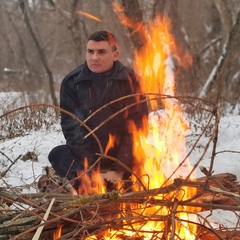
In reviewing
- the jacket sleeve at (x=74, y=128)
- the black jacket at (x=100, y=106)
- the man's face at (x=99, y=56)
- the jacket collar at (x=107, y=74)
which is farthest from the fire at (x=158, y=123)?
the man's face at (x=99, y=56)

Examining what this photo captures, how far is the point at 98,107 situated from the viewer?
3805 millimetres

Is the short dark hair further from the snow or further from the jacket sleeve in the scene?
the snow

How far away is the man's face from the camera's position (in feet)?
12.3

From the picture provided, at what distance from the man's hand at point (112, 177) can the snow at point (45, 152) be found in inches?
44.5

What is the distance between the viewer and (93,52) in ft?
12.3

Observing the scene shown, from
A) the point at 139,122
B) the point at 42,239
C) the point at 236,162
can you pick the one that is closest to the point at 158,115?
the point at 236,162

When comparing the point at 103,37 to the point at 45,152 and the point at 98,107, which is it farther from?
the point at 45,152

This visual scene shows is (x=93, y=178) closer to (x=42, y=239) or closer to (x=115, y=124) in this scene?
(x=115, y=124)

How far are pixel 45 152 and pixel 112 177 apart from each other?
222 centimetres

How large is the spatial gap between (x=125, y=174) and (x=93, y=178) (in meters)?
0.35

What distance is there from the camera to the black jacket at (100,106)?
3.78 meters

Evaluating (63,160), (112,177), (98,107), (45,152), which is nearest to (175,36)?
(45,152)

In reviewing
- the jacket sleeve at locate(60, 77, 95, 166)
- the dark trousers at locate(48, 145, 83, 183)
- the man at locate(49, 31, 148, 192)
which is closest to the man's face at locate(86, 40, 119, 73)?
the man at locate(49, 31, 148, 192)

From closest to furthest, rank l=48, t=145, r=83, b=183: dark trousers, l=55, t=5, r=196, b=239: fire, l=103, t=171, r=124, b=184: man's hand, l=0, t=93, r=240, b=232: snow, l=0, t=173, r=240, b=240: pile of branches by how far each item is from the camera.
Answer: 1. l=0, t=173, r=240, b=240: pile of branches
2. l=103, t=171, r=124, b=184: man's hand
3. l=55, t=5, r=196, b=239: fire
4. l=48, t=145, r=83, b=183: dark trousers
5. l=0, t=93, r=240, b=232: snow
